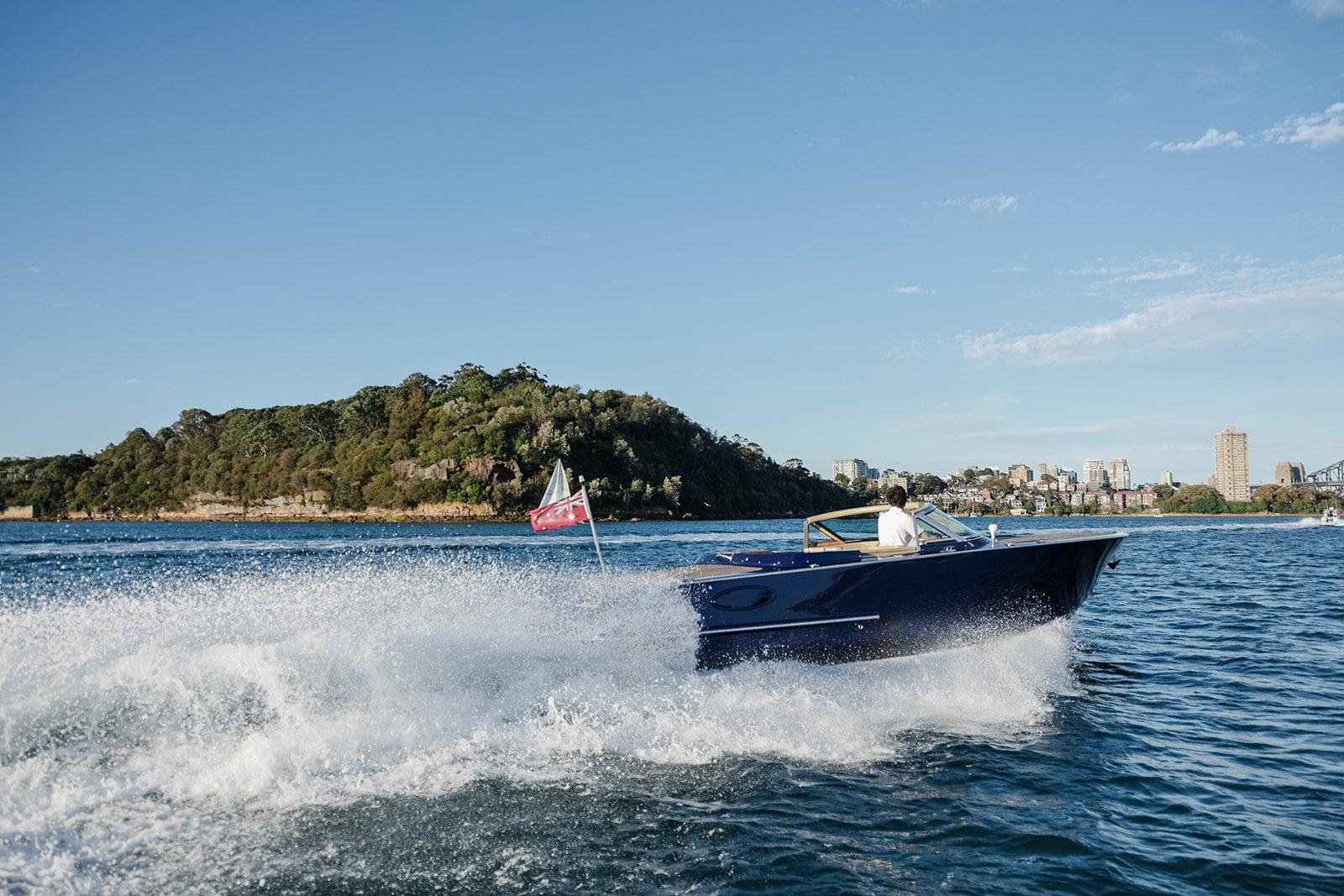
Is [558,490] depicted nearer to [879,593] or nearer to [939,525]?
[879,593]

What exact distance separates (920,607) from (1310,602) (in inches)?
555

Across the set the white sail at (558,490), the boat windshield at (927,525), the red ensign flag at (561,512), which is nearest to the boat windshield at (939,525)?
the boat windshield at (927,525)

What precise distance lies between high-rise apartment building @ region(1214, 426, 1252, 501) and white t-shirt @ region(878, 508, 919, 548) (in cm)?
19063

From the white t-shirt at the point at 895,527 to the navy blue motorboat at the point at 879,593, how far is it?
0.11 m

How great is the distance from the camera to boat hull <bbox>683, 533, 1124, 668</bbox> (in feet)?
31.2

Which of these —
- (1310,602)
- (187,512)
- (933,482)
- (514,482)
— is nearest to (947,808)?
(1310,602)

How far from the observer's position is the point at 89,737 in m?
6.65

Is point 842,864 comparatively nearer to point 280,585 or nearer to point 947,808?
point 947,808

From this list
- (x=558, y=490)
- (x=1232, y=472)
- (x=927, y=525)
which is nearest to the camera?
(x=558, y=490)

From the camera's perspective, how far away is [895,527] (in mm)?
10531

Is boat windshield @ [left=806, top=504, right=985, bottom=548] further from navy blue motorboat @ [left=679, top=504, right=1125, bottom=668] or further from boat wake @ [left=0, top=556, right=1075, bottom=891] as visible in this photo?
boat wake @ [left=0, top=556, right=1075, bottom=891]

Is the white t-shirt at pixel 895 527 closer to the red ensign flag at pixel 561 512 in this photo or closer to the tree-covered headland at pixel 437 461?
the red ensign flag at pixel 561 512

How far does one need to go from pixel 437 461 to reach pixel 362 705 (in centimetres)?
9996

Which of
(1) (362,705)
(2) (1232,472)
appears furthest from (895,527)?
(2) (1232,472)
